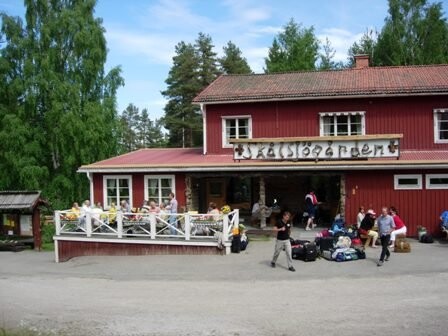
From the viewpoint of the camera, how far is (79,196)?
103 feet

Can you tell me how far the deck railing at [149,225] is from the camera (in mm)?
16516

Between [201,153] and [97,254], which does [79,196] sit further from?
[97,254]

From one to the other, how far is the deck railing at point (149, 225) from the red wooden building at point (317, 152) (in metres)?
2.91

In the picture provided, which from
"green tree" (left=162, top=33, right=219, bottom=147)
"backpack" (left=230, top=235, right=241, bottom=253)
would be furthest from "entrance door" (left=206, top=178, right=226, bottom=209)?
"green tree" (left=162, top=33, right=219, bottom=147)

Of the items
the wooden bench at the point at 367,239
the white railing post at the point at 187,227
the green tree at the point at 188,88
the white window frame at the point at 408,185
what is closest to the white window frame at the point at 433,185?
the white window frame at the point at 408,185

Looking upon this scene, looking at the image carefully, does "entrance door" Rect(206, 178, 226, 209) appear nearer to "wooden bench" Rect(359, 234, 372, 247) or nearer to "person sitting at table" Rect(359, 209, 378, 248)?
"person sitting at table" Rect(359, 209, 378, 248)

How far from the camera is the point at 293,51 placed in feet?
152

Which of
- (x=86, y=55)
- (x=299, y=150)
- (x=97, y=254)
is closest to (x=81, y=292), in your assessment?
(x=97, y=254)

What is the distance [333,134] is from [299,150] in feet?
8.88

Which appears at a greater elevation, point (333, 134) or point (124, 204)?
point (333, 134)

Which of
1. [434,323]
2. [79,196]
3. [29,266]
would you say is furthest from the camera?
[79,196]

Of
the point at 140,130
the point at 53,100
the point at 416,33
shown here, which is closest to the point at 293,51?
the point at 416,33

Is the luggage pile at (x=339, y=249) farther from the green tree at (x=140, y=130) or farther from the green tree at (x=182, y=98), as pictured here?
the green tree at (x=140, y=130)

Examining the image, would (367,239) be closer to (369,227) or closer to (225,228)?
(369,227)
